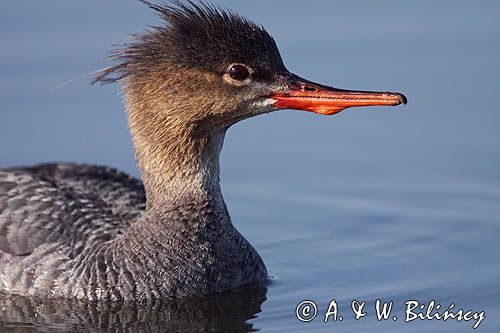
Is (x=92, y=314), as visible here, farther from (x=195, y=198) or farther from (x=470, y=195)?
(x=470, y=195)

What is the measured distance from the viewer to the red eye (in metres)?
12.8

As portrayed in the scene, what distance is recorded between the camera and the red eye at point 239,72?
12.8 meters

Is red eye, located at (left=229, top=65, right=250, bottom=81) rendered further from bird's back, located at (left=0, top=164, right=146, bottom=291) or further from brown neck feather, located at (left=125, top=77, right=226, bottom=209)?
bird's back, located at (left=0, top=164, right=146, bottom=291)

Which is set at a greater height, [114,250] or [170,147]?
[170,147]

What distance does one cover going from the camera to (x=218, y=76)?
12.8 meters

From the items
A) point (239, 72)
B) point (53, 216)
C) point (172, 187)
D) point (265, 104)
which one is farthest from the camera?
point (53, 216)

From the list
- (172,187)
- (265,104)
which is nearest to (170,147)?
(172,187)

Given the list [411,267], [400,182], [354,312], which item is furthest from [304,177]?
[354,312]

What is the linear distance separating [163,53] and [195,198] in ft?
4.45

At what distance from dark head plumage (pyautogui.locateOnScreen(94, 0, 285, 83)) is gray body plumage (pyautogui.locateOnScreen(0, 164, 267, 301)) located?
4.30 feet

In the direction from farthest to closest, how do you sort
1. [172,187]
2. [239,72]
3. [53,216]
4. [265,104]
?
[53,216]
[172,187]
[265,104]
[239,72]

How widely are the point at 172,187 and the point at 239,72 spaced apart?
1.32 metres

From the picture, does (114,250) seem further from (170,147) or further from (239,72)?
(239,72)

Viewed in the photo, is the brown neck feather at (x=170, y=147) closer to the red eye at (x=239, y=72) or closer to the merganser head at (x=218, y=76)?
the merganser head at (x=218, y=76)
